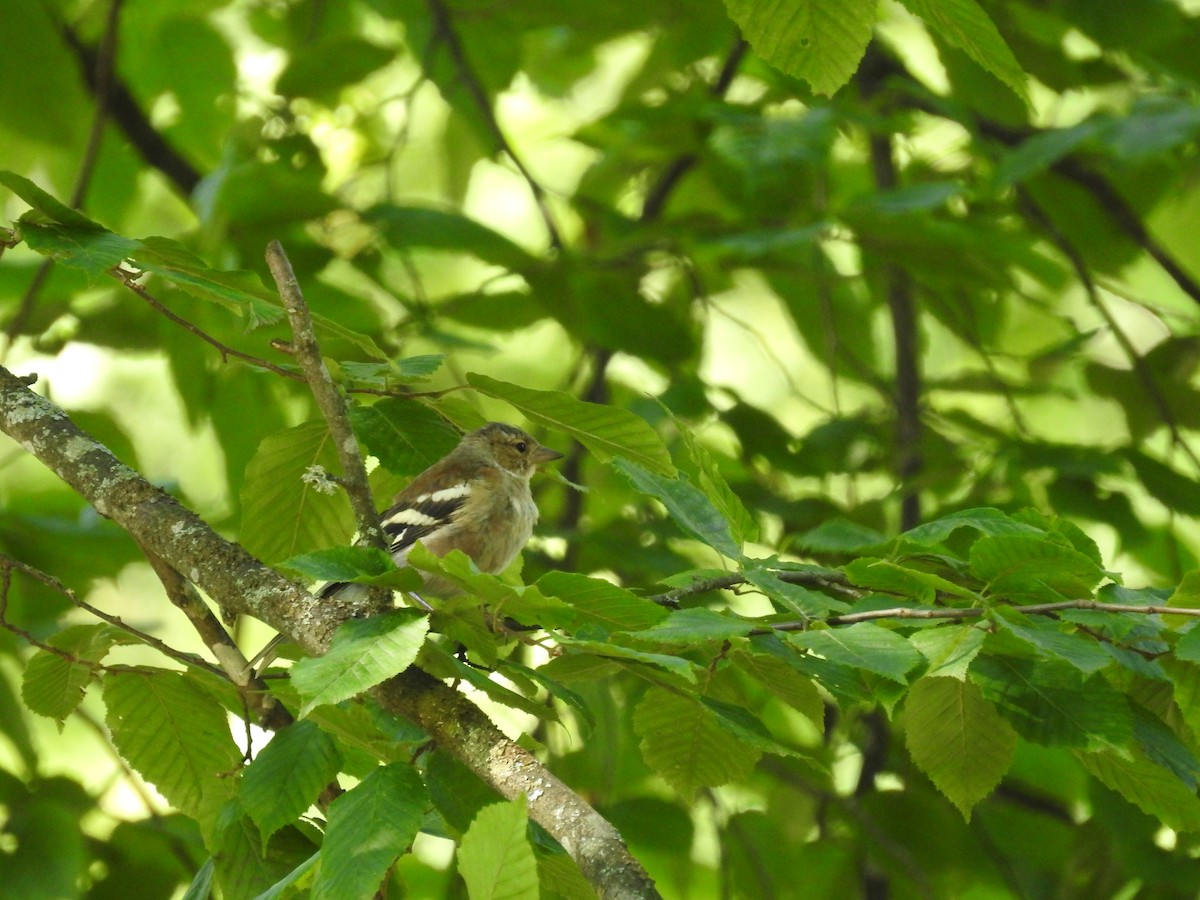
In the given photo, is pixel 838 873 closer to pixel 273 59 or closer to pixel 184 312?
pixel 184 312

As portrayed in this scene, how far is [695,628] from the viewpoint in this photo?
2035 mm

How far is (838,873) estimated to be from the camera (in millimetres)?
5609

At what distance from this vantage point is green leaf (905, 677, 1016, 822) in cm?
250

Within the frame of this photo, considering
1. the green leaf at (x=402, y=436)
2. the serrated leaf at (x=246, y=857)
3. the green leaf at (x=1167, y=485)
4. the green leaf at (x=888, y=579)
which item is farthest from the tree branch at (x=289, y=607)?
the green leaf at (x=1167, y=485)

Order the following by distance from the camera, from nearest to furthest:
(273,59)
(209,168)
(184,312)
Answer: (184,312) → (209,168) → (273,59)

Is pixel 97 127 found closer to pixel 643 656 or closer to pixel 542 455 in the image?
pixel 542 455

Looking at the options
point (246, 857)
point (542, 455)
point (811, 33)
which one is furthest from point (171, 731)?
point (542, 455)

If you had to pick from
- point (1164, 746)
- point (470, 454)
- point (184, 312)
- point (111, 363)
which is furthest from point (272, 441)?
point (111, 363)

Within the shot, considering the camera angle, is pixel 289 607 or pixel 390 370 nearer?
pixel 289 607

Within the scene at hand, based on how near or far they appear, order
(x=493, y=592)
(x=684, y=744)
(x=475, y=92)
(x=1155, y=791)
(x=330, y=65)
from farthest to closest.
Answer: (x=475, y=92)
(x=330, y=65)
(x=684, y=744)
(x=1155, y=791)
(x=493, y=592)

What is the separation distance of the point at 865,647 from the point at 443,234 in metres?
3.38

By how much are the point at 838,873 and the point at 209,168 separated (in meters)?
4.50

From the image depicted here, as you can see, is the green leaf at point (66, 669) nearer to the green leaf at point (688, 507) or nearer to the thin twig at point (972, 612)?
the green leaf at point (688, 507)

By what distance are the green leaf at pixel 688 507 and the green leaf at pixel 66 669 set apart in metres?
1.04
